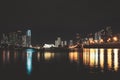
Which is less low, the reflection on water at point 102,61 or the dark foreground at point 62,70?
the reflection on water at point 102,61

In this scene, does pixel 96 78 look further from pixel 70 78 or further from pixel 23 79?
pixel 23 79

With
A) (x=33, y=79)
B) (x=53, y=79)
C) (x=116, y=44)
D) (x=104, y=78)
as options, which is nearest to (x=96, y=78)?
(x=104, y=78)

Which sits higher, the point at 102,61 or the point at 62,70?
the point at 102,61

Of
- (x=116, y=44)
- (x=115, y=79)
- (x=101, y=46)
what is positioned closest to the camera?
(x=115, y=79)

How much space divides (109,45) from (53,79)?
134 m

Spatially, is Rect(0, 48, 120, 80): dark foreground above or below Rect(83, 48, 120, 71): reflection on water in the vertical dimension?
below

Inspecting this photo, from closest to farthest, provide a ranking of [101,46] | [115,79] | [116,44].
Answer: [115,79] < [116,44] < [101,46]

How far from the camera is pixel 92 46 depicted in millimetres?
174875

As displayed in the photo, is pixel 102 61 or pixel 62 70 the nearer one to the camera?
pixel 62 70

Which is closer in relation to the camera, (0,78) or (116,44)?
(0,78)

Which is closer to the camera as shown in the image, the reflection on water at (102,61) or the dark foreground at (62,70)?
the dark foreground at (62,70)

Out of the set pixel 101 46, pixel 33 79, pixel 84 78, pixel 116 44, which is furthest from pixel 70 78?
pixel 101 46

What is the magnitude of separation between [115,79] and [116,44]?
12758 cm

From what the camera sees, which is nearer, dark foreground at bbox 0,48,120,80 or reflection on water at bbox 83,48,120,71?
dark foreground at bbox 0,48,120,80
